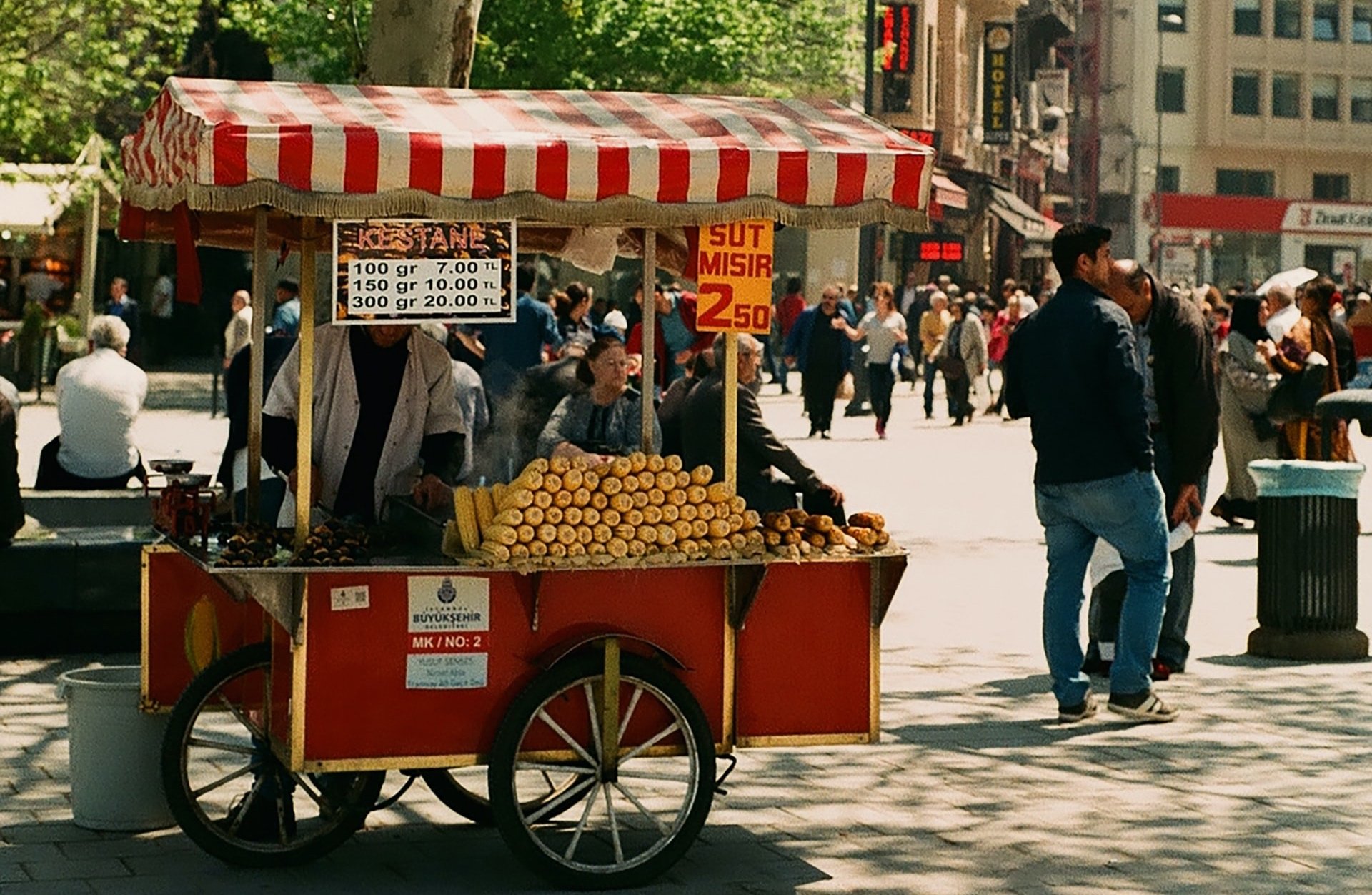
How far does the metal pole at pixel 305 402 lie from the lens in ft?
22.4

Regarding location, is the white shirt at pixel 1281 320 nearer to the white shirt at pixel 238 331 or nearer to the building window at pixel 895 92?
the white shirt at pixel 238 331

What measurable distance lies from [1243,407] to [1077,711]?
7841mm

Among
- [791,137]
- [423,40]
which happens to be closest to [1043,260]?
[423,40]

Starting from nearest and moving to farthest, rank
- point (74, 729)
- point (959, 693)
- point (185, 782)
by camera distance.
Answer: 1. point (185, 782)
2. point (74, 729)
3. point (959, 693)

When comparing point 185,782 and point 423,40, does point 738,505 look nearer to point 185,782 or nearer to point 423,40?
point 185,782

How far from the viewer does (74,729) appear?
23.9 ft

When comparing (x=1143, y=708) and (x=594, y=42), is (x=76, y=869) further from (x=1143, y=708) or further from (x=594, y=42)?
(x=594, y=42)

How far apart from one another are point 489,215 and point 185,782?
5.97ft

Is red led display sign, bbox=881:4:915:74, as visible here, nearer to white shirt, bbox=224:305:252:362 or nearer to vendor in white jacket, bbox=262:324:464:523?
white shirt, bbox=224:305:252:362

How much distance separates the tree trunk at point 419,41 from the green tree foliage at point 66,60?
15247 mm

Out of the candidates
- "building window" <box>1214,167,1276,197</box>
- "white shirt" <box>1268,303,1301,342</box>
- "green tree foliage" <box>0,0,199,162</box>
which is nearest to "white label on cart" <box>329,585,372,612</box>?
"white shirt" <box>1268,303,1301,342</box>

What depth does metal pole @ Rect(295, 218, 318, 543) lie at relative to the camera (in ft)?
22.4

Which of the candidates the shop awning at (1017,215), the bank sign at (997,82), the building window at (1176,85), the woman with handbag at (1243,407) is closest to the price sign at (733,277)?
the woman with handbag at (1243,407)

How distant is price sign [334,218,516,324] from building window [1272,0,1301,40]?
84.8 meters
